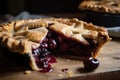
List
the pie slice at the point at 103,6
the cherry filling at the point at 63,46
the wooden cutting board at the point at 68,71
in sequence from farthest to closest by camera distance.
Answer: the pie slice at the point at 103,6 → the cherry filling at the point at 63,46 → the wooden cutting board at the point at 68,71

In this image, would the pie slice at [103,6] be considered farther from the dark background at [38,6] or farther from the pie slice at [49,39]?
the dark background at [38,6]

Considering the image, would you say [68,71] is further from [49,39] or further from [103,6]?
[103,6]

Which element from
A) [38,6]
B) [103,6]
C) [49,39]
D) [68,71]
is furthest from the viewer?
[38,6]

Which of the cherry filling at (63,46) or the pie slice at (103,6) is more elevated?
the pie slice at (103,6)

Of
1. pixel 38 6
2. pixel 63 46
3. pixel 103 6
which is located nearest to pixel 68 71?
pixel 63 46

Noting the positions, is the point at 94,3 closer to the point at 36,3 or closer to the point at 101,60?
the point at 101,60

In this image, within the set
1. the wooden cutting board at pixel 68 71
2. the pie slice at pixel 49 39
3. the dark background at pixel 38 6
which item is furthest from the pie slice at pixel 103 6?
the dark background at pixel 38 6

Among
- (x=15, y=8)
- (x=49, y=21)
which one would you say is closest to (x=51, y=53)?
(x=49, y=21)
